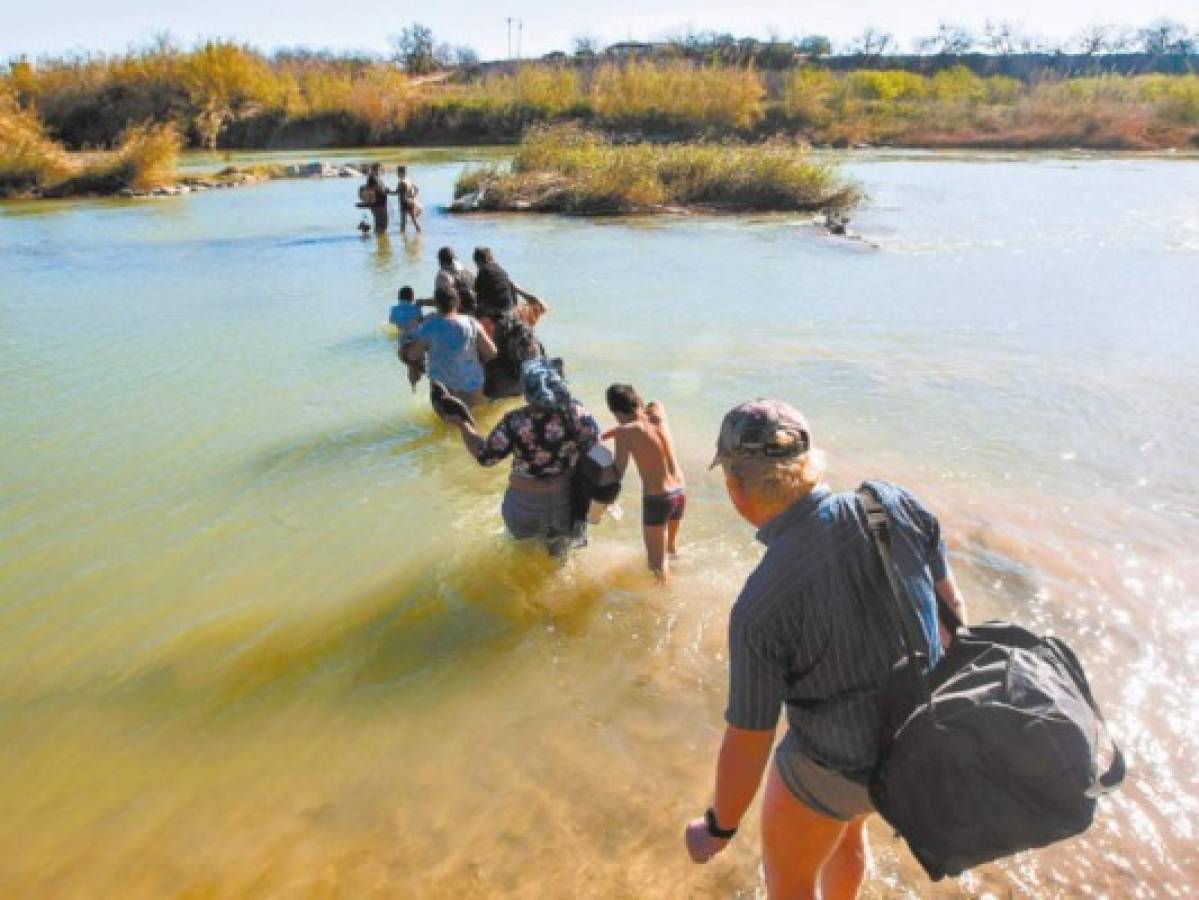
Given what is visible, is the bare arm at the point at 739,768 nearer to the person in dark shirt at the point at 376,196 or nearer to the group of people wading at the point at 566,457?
the group of people wading at the point at 566,457

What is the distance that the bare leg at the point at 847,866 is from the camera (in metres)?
2.66

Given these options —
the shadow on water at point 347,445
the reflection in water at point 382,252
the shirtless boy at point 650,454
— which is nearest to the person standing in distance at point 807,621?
the shirtless boy at point 650,454

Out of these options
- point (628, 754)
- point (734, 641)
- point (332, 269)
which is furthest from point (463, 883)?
point (332, 269)

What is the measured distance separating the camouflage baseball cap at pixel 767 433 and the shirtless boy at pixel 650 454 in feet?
8.85

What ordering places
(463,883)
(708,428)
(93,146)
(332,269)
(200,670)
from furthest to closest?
(93,146)
(332,269)
(708,428)
(200,670)
(463,883)

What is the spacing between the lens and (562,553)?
5270 millimetres

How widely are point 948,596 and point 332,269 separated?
49.0ft

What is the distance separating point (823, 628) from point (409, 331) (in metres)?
6.19

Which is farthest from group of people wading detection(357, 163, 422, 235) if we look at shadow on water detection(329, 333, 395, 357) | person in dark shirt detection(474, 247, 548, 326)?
person in dark shirt detection(474, 247, 548, 326)

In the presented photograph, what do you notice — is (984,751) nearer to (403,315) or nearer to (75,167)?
(403,315)

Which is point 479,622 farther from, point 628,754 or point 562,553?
point 628,754

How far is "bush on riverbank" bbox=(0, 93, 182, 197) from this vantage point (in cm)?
2631

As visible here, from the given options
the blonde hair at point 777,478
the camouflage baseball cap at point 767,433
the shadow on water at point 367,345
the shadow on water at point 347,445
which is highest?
the camouflage baseball cap at point 767,433

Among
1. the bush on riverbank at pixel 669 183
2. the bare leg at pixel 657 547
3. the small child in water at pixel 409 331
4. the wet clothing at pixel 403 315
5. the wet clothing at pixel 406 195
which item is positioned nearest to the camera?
the bare leg at pixel 657 547
